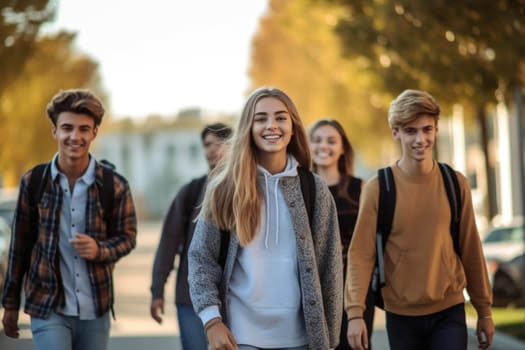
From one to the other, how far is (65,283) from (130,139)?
434 ft

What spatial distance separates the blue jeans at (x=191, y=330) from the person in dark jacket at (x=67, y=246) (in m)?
1.06

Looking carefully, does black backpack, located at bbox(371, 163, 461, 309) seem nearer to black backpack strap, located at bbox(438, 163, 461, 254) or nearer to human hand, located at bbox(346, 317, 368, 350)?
black backpack strap, located at bbox(438, 163, 461, 254)

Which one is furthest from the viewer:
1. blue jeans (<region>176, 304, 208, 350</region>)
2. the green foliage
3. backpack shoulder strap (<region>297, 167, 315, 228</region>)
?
the green foliage

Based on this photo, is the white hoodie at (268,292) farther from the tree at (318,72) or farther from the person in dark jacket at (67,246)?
the tree at (318,72)

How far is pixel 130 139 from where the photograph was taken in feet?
449

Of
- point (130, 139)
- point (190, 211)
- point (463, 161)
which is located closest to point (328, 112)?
point (463, 161)

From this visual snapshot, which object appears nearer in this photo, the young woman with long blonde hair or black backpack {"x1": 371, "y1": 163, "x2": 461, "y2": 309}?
the young woman with long blonde hair

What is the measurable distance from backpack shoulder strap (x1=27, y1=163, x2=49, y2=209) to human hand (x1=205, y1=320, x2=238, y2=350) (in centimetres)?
154

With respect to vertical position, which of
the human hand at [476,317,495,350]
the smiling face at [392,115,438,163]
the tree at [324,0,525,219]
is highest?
the tree at [324,0,525,219]

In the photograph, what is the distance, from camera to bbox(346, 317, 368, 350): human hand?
5.44 m

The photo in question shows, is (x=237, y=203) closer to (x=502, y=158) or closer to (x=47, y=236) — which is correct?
(x=47, y=236)

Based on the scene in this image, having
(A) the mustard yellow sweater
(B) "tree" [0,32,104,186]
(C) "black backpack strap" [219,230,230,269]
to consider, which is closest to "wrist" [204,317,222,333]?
(C) "black backpack strap" [219,230,230,269]

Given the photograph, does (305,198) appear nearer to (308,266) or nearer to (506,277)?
(308,266)

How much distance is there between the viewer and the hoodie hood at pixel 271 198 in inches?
190
